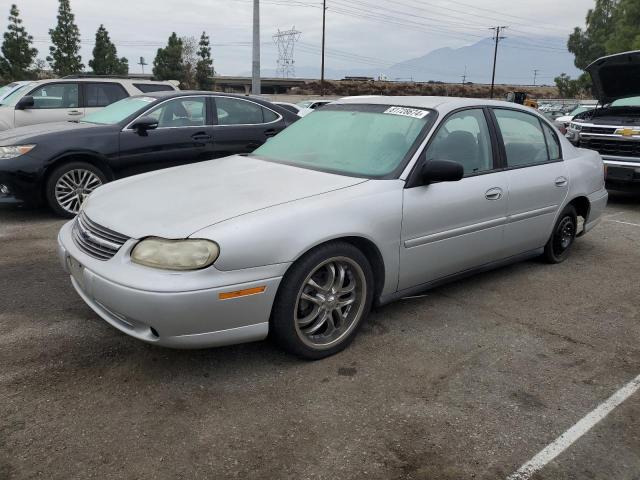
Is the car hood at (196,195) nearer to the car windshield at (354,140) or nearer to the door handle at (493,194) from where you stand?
the car windshield at (354,140)

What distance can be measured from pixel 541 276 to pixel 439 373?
2133 mm

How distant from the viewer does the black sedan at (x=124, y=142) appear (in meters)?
6.15

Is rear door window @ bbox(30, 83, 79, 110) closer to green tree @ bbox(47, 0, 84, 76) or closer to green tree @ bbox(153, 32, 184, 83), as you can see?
green tree @ bbox(47, 0, 84, 76)

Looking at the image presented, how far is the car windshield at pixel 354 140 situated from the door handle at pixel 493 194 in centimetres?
70

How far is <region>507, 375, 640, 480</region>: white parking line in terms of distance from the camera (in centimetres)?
234

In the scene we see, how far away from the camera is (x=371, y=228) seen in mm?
3244

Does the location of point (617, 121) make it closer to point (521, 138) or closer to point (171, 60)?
point (521, 138)

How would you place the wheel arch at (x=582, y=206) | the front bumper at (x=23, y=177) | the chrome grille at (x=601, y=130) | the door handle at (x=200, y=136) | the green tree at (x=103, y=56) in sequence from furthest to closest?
the green tree at (x=103, y=56), the chrome grille at (x=601, y=130), the door handle at (x=200, y=136), the front bumper at (x=23, y=177), the wheel arch at (x=582, y=206)

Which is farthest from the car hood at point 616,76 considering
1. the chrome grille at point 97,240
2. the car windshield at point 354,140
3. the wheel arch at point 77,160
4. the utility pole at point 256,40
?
the utility pole at point 256,40

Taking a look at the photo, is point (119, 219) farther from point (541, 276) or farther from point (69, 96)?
point (69, 96)

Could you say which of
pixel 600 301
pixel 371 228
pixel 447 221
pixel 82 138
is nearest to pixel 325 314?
pixel 371 228

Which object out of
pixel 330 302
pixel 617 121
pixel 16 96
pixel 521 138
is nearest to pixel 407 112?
pixel 521 138

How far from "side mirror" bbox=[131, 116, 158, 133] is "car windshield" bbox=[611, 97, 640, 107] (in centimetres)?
713

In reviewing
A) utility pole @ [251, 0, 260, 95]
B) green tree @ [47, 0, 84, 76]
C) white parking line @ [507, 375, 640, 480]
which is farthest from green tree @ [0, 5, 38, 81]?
white parking line @ [507, 375, 640, 480]
